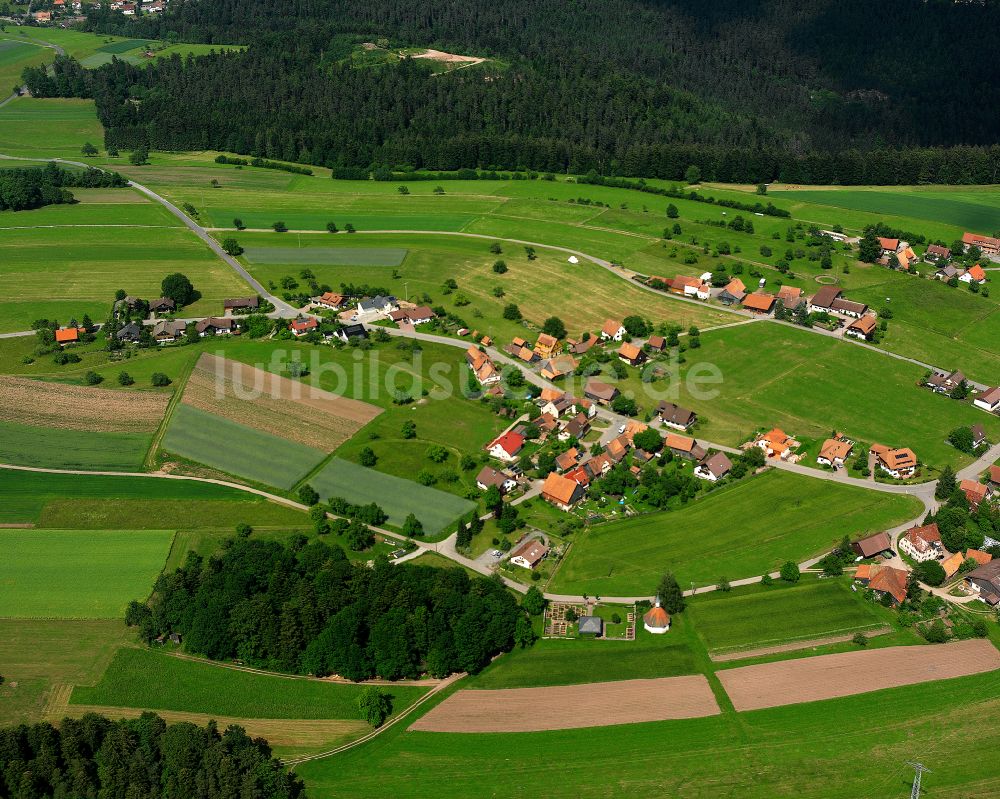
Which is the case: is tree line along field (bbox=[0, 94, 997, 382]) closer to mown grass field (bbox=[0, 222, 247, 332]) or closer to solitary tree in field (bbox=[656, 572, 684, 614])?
mown grass field (bbox=[0, 222, 247, 332])

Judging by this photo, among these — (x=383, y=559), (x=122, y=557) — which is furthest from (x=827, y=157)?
(x=122, y=557)

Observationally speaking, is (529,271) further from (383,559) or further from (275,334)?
(383,559)

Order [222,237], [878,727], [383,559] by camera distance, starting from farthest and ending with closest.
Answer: [222,237], [383,559], [878,727]

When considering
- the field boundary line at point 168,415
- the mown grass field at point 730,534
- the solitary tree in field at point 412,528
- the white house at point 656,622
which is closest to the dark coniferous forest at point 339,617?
the solitary tree in field at point 412,528

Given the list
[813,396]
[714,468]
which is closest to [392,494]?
[714,468]

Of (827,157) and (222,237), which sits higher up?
(827,157)

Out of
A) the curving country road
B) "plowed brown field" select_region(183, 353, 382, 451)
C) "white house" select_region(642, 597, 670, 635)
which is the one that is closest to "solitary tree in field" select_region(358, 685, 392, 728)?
the curving country road

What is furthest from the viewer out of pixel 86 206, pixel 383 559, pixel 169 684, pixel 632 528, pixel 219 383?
pixel 86 206

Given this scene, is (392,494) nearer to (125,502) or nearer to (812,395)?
(125,502)
